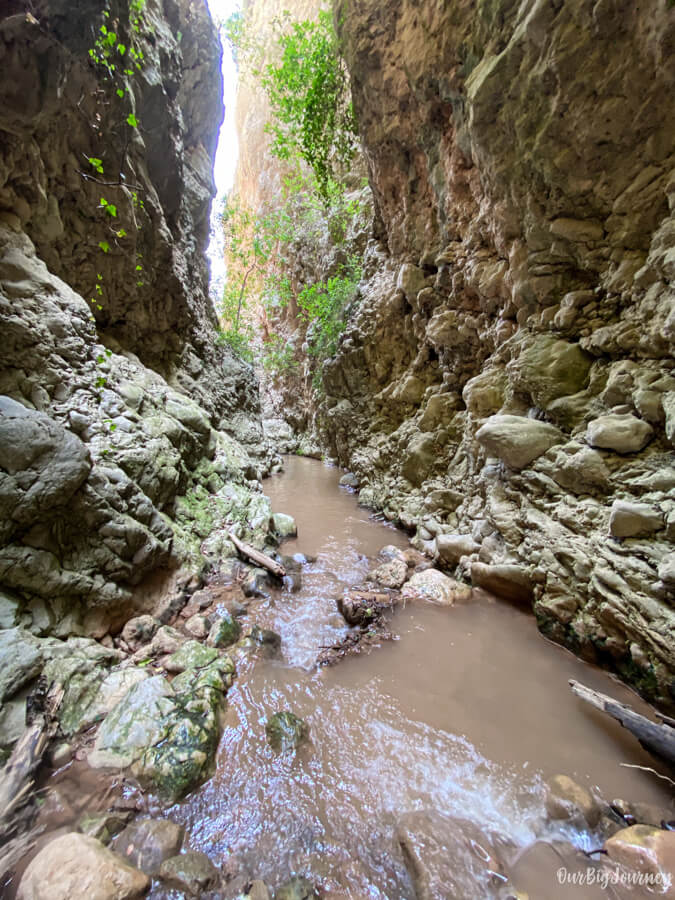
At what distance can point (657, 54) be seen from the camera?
2.96m

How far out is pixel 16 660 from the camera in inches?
94.0

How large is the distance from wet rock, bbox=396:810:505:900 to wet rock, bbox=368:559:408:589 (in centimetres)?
279

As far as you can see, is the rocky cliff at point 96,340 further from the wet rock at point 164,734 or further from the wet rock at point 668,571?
the wet rock at point 668,571

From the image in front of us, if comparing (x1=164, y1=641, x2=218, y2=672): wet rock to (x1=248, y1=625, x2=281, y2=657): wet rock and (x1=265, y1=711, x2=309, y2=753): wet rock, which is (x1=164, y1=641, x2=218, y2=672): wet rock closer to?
(x1=248, y1=625, x2=281, y2=657): wet rock

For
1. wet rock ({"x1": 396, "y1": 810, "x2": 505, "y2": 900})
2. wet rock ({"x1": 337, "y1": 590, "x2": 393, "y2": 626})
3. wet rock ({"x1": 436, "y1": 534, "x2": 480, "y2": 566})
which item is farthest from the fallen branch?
wet rock ({"x1": 436, "y1": 534, "x2": 480, "y2": 566})

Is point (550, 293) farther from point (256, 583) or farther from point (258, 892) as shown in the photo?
point (258, 892)

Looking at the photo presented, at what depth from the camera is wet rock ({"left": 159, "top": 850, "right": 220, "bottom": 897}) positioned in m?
1.77

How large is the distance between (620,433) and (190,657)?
4.68 metres

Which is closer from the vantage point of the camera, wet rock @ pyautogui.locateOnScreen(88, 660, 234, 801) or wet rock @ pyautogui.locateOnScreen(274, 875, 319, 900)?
wet rock @ pyautogui.locateOnScreen(274, 875, 319, 900)

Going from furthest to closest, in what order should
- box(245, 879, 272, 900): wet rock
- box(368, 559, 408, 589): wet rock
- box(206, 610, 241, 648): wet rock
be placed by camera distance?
box(368, 559, 408, 589): wet rock → box(206, 610, 241, 648): wet rock → box(245, 879, 272, 900): wet rock

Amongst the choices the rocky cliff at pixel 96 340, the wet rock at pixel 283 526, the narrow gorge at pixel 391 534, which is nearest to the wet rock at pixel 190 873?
the narrow gorge at pixel 391 534

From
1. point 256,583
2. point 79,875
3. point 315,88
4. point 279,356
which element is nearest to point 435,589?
point 256,583

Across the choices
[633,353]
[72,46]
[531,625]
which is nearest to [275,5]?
[72,46]

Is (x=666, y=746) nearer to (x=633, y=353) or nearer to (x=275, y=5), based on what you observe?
(x=633, y=353)
